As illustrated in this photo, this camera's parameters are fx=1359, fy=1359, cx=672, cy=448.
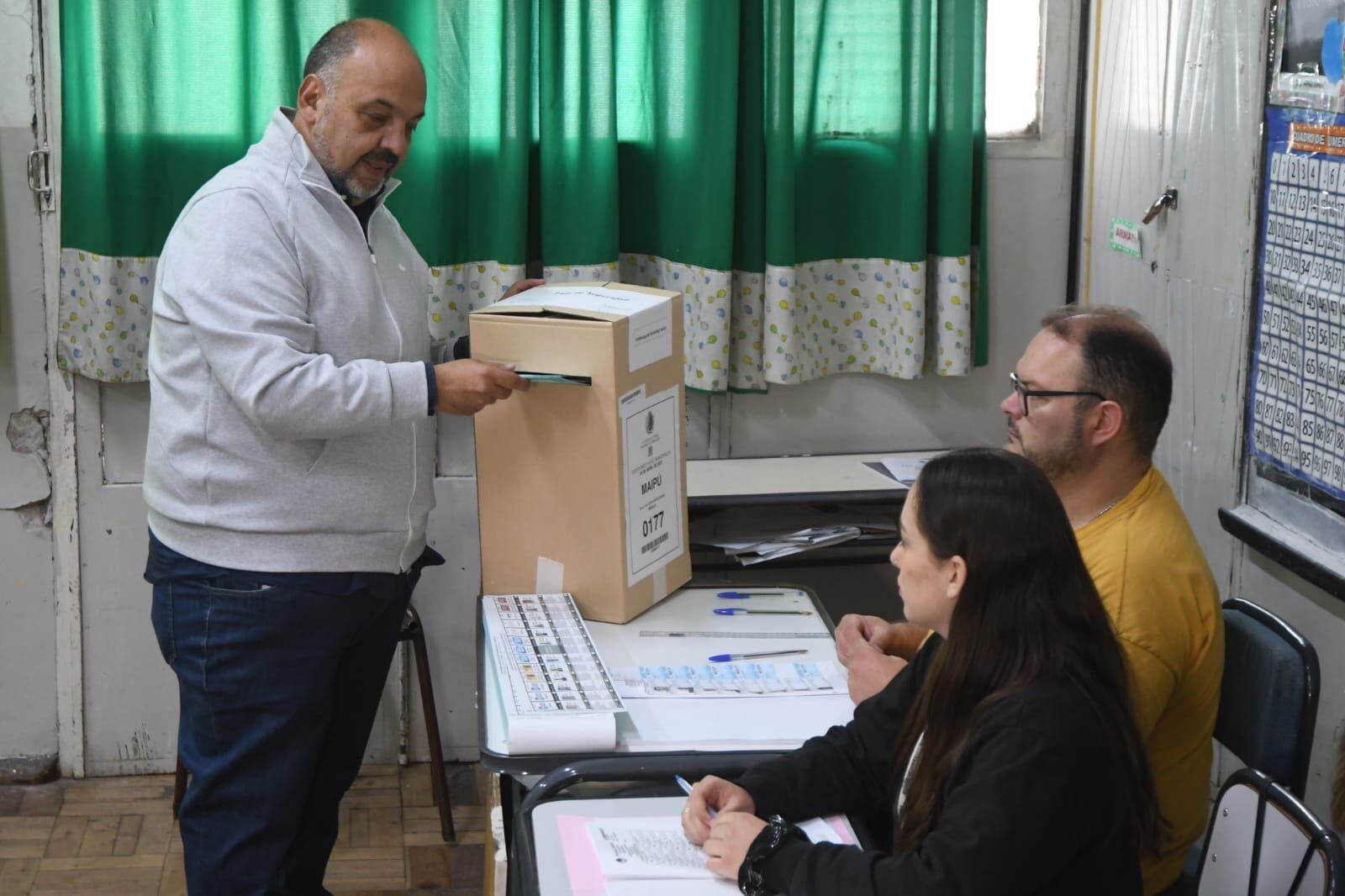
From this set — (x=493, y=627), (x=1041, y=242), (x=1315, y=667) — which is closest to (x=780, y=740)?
(x=493, y=627)

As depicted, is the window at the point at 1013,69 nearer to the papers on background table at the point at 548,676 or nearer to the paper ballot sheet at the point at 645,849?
the papers on background table at the point at 548,676

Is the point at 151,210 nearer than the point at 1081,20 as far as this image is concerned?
Yes

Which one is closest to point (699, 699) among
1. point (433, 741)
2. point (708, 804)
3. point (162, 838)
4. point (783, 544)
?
point (708, 804)

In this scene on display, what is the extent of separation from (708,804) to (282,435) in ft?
2.91

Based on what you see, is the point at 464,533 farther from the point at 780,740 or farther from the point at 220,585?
the point at 780,740

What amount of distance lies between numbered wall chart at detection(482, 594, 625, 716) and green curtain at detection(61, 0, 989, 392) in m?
1.07

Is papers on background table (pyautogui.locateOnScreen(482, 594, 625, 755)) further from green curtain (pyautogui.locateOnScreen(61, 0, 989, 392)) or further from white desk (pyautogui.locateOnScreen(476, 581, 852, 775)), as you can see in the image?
green curtain (pyautogui.locateOnScreen(61, 0, 989, 392))

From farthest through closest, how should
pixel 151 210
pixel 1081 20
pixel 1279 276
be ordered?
1. pixel 1081 20
2. pixel 151 210
3. pixel 1279 276

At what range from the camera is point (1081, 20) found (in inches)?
123

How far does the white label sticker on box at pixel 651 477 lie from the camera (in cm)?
207

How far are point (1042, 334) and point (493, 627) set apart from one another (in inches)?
35.5

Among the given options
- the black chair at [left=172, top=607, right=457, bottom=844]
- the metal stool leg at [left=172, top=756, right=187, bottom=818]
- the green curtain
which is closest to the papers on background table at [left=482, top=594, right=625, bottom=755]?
the black chair at [left=172, top=607, right=457, bottom=844]

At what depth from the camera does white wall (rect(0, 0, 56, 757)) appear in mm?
2896

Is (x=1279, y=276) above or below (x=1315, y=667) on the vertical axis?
above
